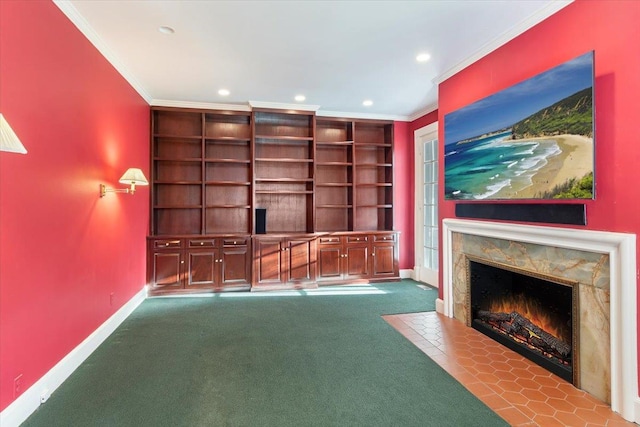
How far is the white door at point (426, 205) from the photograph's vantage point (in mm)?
5434

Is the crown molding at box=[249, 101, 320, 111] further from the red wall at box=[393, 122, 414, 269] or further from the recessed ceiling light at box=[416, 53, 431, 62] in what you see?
the recessed ceiling light at box=[416, 53, 431, 62]

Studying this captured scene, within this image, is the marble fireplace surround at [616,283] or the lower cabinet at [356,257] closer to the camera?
the marble fireplace surround at [616,283]

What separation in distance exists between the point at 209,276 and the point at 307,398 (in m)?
3.25

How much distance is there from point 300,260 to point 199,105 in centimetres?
297

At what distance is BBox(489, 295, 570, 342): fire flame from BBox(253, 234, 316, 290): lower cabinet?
2805 mm

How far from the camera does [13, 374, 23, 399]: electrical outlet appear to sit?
1.97 meters

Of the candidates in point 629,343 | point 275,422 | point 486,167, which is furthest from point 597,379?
point 275,422

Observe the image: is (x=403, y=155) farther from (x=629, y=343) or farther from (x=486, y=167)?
(x=629, y=343)

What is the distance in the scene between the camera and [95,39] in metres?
3.04

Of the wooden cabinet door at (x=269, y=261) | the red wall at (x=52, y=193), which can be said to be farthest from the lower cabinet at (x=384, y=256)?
the red wall at (x=52, y=193)

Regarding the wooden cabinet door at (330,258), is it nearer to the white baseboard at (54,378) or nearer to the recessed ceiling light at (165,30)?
the white baseboard at (54,378)

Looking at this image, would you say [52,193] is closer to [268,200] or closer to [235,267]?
[235,267]

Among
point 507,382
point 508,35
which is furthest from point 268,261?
point 508,35

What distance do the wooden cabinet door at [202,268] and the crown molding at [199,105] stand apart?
229cm
